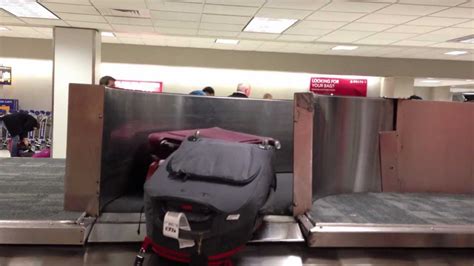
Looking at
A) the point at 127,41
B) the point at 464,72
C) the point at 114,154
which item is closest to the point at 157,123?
the point at 114,154

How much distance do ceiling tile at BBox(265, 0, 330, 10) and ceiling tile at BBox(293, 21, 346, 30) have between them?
0.92 meters

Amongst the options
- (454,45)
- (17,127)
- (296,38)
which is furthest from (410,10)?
(17,127)

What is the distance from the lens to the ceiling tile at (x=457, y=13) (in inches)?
193

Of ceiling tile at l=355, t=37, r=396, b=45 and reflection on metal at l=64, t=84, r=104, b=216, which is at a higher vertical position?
ceiling tile at l=355, t=37, r=396, b=45

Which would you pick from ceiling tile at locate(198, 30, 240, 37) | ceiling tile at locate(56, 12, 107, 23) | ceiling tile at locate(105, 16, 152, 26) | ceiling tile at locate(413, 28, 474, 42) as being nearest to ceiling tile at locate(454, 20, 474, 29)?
ceiling tile at locate(413, 28, 474, 42)

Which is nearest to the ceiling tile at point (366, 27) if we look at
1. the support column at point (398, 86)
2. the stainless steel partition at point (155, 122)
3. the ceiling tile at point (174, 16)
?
the ceiling tile at point (174, 16)

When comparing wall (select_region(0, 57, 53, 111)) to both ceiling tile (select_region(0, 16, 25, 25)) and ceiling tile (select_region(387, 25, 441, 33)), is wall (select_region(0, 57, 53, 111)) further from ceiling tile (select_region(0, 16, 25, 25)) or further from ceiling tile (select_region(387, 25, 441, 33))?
ceiling tile (select_region(387, 25, 441, 33))

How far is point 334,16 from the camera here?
561 centimetres

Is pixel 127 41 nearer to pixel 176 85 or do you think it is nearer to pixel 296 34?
pixel 176 85

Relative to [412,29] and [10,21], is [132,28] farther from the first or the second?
[412,29]

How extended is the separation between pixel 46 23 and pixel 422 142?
21.4 feet

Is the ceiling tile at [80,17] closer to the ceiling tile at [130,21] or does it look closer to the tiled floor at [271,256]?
the ceiling tile at [130,21]

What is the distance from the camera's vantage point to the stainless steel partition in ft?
→ 7.02

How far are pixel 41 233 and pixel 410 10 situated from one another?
4.96 meters
